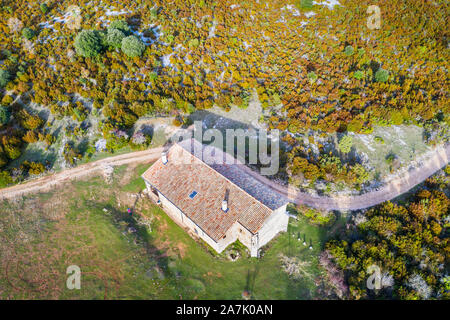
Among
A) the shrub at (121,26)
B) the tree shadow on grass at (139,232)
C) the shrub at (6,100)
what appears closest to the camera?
the tree shadow on grass at (139,232)

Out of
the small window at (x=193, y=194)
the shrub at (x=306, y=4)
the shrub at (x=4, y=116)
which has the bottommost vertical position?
the small window at (x=193, y=194)

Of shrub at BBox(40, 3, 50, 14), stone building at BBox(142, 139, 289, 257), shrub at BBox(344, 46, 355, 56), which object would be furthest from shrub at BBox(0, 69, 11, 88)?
shrub at BBox(344, 46, 355, 56)

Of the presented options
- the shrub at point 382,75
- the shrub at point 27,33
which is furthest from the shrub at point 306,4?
the shrub at point 27,33

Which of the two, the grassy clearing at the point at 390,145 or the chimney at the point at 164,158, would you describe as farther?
the grassy clearing at the point at 390,145

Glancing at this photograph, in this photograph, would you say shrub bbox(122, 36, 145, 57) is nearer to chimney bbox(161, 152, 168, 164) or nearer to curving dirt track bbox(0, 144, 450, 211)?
curving dirt track bbox(0, 144, 450, 211)

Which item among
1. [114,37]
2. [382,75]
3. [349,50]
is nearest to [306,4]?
[349,50]

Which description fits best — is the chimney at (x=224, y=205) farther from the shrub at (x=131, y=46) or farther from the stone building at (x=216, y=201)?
the shrub at (x=131, y=46)
